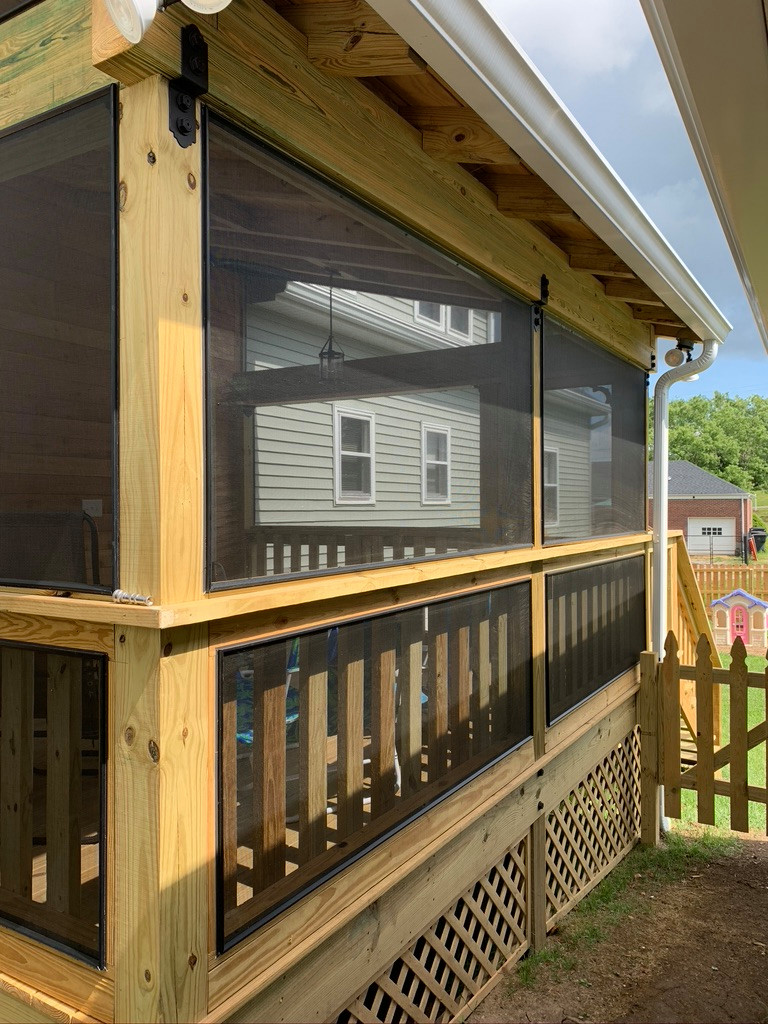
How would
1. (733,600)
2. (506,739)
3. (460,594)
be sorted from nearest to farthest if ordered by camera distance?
1. (460,594)
2. (506,739)
3. (733,600)

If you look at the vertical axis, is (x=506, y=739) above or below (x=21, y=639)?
below

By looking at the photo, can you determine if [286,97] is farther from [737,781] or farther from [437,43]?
[737,781]

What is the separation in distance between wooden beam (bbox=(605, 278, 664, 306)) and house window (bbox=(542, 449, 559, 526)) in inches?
50.9

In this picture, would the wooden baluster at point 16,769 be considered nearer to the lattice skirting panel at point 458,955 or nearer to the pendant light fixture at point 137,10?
the lattice skirting panel at point 458,955

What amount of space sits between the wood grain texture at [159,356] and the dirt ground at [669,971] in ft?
8.24

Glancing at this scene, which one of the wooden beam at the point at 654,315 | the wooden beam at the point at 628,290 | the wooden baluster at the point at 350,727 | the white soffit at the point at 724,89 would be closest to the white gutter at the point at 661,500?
the wooden beam at the point at 654,315

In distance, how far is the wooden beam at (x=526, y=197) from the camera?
304 cm

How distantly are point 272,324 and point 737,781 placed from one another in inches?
170

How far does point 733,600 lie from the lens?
12.0m

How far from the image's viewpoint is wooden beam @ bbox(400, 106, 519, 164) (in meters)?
2.48

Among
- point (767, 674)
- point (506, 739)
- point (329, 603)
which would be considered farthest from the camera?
point (767, 674)

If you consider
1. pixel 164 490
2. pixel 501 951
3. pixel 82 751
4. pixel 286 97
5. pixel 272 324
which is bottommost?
pixel 501 951

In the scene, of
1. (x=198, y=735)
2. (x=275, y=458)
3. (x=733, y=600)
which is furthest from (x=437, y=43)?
(x=733, y=600)

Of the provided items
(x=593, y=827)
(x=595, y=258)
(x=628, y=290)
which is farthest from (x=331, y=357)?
(x=593, y=827)
